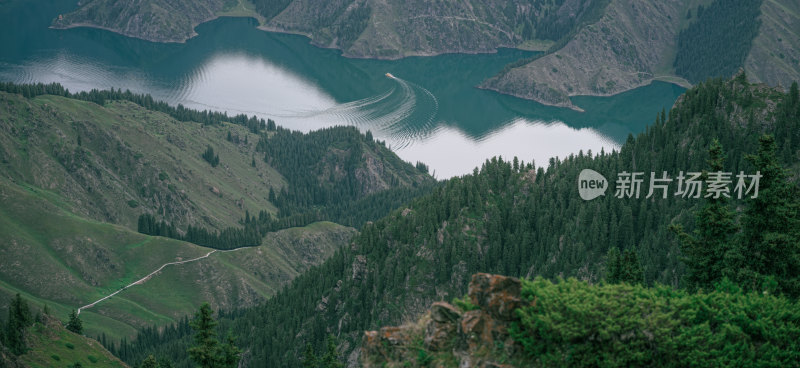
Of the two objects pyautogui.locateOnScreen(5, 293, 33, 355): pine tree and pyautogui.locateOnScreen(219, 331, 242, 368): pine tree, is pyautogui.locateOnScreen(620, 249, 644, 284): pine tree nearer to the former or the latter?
pyautogui.locateOnScreen(219, 331, 242, 368): pine tree

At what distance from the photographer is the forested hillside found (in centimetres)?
13875

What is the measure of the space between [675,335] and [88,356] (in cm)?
10722

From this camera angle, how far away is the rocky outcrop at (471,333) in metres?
51.0

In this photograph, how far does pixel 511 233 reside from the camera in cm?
16412

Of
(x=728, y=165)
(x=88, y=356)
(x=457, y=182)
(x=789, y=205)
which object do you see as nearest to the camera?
(x=789, y=205)

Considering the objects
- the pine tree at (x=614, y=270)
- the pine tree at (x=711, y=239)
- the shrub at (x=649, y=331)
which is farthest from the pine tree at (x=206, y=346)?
the pine tree at (x=711, y=239)

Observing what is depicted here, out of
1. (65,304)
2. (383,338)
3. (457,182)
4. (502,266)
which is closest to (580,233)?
(502,266)

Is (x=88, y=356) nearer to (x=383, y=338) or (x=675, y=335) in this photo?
(x=383, y=338)

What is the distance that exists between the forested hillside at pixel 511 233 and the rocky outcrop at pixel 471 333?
→ 252ft

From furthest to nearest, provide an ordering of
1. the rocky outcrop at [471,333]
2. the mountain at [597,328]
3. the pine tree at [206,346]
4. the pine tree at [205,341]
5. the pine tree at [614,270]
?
the pine tree at [614,270] < the pine tree at [205,341] < the pine tree at [206,346] < the rocky outcrop at [471,333] < the mountain at [597,328]

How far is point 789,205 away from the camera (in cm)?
6091

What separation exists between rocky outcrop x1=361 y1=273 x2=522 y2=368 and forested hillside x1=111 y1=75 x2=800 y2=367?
76.9m

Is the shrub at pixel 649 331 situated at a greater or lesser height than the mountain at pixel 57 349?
greater

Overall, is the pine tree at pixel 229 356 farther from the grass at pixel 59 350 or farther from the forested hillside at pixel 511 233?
the forested hillside at pixel 511 233
